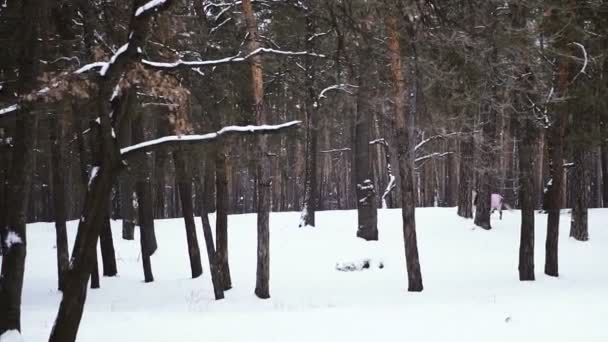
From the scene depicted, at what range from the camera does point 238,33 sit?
14.7 meters

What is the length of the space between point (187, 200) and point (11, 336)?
28.5ft

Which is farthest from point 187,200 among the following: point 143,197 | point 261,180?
point 143,197

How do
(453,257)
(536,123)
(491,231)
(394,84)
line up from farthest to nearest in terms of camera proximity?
(491,231) < (453,257) < (536,123) < (394,84)

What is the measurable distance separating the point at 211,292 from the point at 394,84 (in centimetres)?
715

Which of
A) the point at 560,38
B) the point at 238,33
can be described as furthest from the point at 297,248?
the point at 560,38

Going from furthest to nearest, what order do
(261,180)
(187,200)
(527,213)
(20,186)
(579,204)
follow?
(579,204) → (187,200) → (527,213) → (261,180) → (20,186)

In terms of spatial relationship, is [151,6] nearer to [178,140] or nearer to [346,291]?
[178,140]

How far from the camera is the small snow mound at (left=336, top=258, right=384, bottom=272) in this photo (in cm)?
1809

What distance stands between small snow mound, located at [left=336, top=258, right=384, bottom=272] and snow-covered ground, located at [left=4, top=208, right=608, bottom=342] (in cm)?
17

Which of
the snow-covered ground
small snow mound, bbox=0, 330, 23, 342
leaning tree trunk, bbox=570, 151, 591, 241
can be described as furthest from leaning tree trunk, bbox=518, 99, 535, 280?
small snow mound, bbox=0, 330, 23, 342

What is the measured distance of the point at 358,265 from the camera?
1819cm

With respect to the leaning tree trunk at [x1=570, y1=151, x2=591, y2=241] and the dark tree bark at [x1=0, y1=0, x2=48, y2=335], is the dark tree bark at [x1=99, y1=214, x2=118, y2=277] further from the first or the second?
the leaning tree trunk at [x1=570, y1=151, x2=591, y2=241]

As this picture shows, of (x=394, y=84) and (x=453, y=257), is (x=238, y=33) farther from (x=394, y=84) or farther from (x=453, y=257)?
(x=453, y=257)

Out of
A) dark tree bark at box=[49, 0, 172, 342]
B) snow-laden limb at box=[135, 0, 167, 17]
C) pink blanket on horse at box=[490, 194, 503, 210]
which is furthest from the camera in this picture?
pink blanket on horse at box=[490, 194, 503, 210]
